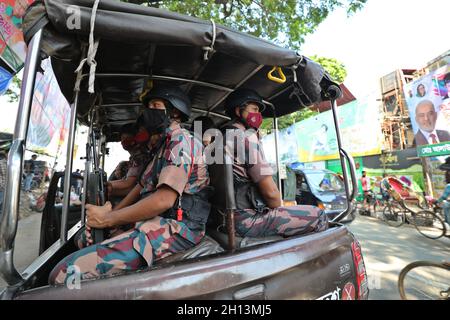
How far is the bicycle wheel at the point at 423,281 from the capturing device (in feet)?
10.2

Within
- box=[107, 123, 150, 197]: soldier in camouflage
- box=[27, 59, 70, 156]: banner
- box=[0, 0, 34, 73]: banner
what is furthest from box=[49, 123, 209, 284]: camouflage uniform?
box=[27, 59, 70, 156]: banner

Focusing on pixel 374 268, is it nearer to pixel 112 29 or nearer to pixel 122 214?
pixel 122 214

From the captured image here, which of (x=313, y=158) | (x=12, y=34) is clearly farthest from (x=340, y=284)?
(x=313, y=158)

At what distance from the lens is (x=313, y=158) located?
15.2 m

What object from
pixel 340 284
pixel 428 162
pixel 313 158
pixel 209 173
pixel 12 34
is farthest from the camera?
pixel 313 158

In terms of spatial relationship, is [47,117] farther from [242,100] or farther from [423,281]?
[423,281]

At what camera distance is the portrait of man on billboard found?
25.6 ft

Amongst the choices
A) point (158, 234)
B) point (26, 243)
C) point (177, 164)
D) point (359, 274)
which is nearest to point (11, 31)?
point (26, 243)

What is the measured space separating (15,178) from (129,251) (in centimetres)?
56

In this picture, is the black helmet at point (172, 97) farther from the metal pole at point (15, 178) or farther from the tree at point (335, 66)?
the tree at point (335, 66)

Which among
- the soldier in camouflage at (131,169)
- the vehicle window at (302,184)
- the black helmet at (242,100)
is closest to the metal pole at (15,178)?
the black helmet at (242,100)

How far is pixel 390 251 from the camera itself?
5039 mm
